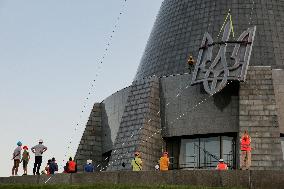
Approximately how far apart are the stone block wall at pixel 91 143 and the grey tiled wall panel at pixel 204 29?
5545 mm

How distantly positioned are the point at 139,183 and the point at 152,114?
1149 centimetres

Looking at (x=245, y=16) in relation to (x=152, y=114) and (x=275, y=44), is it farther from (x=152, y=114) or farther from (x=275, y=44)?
(x=152, y=114)

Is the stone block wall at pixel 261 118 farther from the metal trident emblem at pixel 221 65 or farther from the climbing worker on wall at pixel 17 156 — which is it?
the climbing worker on wall at pixel 17 156

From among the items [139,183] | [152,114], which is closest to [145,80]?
[152,114]

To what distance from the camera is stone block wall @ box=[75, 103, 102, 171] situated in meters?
32.9

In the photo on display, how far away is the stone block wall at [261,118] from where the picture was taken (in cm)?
2562

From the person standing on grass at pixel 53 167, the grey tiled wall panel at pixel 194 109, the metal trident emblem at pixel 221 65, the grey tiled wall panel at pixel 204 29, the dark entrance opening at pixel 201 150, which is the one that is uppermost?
the grey tiled wall panel at pixel 204 29

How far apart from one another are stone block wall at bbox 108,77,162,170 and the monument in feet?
0.17

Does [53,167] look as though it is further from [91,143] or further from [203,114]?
[91,143]

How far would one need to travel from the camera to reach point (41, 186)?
1731 centimetres

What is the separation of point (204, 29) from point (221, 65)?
8.27 meters

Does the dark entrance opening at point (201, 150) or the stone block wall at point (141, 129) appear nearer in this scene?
the stone block wall at point (141, 129)

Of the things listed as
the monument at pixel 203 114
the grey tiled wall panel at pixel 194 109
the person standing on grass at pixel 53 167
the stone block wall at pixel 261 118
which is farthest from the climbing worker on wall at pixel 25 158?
the stone block wall at pixel 261 118

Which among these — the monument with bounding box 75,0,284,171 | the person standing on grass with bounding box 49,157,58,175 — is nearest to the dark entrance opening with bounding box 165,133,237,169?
the monument with bounding box 75,0,284,171
